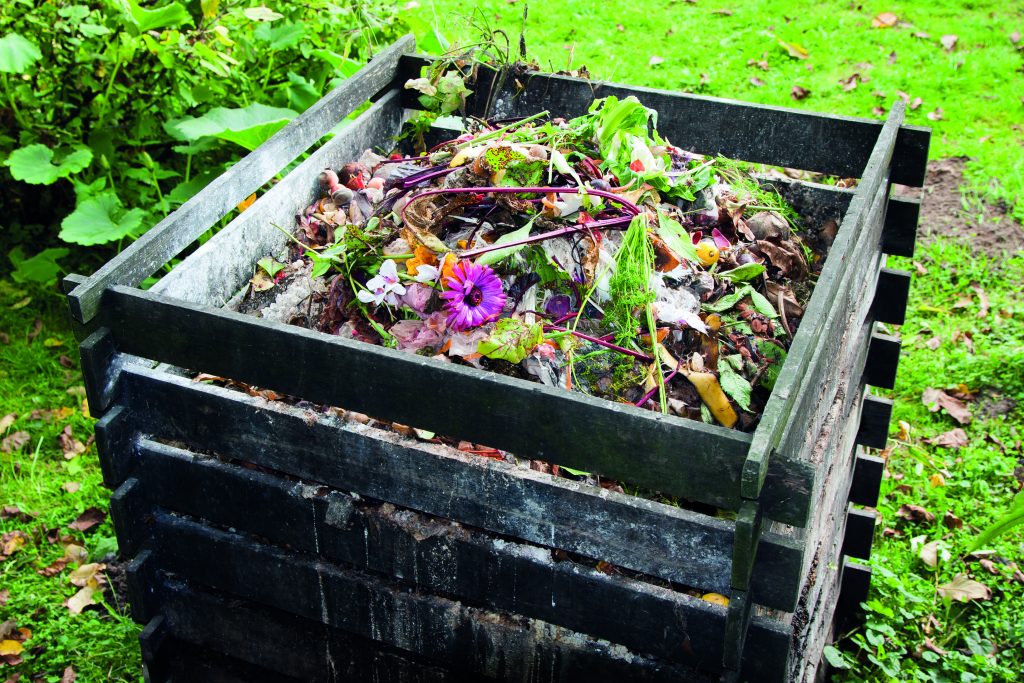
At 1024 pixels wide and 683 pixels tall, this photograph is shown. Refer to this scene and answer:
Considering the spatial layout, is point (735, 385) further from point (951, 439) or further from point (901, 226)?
point (951, 439)

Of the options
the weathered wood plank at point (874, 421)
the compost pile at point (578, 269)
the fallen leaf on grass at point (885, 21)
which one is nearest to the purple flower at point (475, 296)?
the compost pile at point (578, 269)

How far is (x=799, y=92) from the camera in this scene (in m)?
6.26

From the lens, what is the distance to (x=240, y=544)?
2443 mm

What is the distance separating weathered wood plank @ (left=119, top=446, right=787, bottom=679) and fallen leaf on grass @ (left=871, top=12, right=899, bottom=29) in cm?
606

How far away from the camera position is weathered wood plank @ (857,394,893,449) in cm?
349

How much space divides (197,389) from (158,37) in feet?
7.98

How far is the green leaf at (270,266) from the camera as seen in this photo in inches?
113

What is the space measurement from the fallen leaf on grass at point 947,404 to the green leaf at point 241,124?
2985 millimetres

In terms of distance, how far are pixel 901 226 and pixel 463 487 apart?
1.73m

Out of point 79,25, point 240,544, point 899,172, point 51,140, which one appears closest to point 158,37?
point 79,25

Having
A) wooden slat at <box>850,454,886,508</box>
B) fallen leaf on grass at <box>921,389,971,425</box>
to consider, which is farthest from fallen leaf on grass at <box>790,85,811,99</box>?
wooden slat at <box>850,454,886,508</box>

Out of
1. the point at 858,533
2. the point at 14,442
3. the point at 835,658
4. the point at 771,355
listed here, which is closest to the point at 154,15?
the point at 14,442

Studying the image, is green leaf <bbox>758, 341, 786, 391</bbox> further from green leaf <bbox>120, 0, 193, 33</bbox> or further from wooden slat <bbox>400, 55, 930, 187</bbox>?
green leaf <bbox>120, 0, 193, 33</bbox>

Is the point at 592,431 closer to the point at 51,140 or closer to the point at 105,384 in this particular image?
the point at 105,384
